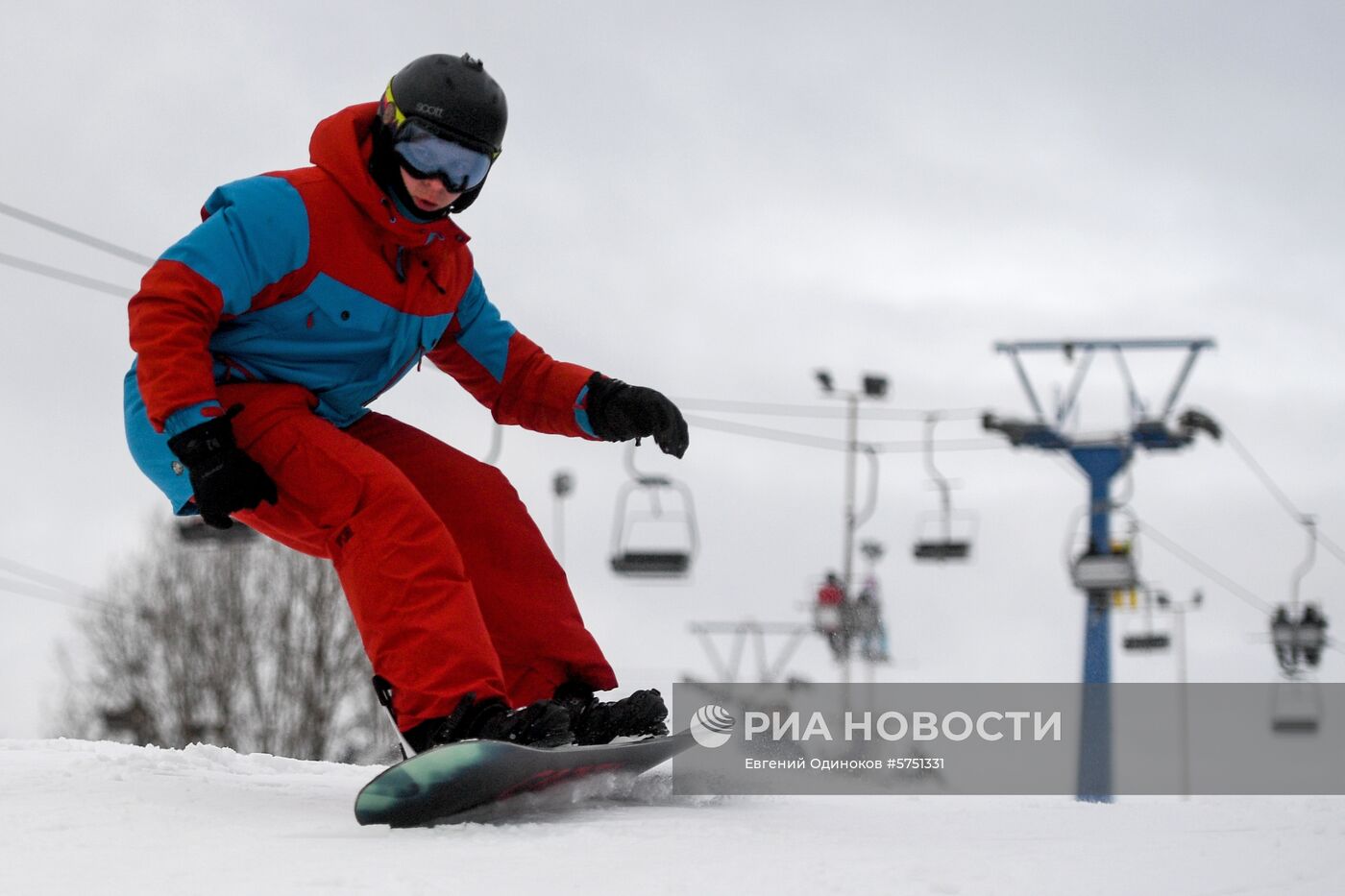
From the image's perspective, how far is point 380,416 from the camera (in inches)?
132

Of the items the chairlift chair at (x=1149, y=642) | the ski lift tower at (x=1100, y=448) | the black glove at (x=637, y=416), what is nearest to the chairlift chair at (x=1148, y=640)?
the chairlift chair at (x=1149, y=642)

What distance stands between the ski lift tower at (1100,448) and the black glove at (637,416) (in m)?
14.1

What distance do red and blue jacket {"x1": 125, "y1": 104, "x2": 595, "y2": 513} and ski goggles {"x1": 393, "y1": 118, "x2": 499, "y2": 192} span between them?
10cm

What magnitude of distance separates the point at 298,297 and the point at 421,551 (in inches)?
24.3

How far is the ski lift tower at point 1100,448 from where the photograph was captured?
1695 centimetres

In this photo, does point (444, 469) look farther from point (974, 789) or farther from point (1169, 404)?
point (1169, 404)

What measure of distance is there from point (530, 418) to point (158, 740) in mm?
16932

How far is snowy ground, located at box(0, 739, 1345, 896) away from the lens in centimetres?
196

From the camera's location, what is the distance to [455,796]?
2.51 m

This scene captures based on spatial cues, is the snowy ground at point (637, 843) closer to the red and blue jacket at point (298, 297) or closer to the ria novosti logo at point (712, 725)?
the ria novosti logo at point (712, 725)

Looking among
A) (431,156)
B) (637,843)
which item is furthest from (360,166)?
(637,843)

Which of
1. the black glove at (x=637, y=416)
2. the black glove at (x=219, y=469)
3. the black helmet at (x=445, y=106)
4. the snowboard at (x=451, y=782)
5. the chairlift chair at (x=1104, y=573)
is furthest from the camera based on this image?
the chairlift chair at (x=1104, y=573)

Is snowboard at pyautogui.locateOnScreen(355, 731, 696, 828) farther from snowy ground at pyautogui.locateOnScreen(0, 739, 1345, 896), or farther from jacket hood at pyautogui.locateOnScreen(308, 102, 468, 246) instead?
jacket hood at pyautogui.locateOnScreen(308, 102, 468, 246)

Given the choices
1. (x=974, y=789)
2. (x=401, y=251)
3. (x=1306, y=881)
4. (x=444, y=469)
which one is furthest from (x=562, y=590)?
(x=1306, y=881)
